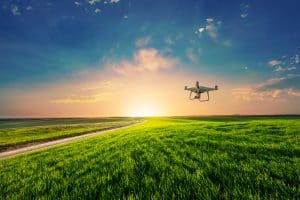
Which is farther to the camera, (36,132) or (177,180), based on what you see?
(36,132)

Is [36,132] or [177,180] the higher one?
[177,180]

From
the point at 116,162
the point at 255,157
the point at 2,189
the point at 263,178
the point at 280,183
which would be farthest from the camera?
the point at 116,162

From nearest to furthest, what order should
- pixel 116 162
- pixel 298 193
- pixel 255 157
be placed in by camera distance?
pixel 298 193 → pixel 255 157 → pixel 116 162

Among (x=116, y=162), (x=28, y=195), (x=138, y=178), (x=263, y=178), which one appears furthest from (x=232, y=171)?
(x=28, y=195)

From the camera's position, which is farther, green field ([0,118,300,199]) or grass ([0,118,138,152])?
grass ([0,118,138,152])

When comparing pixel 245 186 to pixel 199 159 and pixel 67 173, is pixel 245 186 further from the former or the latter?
pixel 67 173

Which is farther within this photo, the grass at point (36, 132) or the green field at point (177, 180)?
the grass at point (36, 132)

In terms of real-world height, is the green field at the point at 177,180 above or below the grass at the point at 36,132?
above

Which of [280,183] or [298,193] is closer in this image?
[298,193]

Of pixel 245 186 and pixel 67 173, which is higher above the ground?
pixel 245 186

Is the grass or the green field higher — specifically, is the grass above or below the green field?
below
